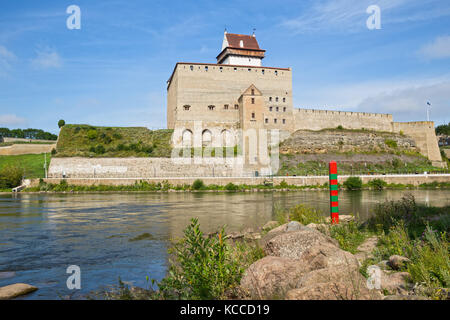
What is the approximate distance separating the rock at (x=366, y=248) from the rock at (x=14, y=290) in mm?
5191

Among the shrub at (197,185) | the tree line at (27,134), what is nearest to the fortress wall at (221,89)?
the shrub at (197,185)

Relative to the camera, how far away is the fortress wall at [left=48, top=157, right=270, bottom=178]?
36.0 meters

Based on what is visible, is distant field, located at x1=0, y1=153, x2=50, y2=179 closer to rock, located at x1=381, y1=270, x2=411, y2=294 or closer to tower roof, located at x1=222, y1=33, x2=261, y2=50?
tower roof, located at x1=222, y1=33, x2=261, y2=50

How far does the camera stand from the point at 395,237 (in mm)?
6363

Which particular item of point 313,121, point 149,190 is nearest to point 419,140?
point 313,121

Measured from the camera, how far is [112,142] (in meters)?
42.2

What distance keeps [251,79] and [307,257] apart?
42.8 metres

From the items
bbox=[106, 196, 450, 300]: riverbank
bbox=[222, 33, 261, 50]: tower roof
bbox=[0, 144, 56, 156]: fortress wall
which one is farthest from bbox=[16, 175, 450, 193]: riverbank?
bbox=[106, 196, 450, 300]: riverbank

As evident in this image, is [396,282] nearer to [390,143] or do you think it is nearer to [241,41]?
[241,41]

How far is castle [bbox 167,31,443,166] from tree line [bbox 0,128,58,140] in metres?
56.4

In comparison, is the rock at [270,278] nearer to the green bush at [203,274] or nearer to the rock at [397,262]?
the green bush at [203,274]

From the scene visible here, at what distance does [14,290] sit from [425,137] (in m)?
55.4

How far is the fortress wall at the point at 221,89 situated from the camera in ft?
143

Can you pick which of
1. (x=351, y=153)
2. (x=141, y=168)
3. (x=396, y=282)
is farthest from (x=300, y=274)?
(x=351, y=153)
